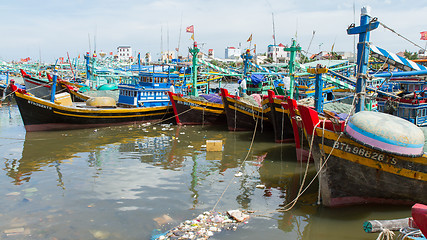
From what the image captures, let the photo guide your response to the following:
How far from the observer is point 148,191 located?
982 cm

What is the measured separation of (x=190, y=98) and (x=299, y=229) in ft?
49.1

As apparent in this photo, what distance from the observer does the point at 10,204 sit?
8.89 metres

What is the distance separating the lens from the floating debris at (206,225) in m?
7.06

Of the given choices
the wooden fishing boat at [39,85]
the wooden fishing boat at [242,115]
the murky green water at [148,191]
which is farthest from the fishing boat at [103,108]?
the wooden fishing boat at [39,85]

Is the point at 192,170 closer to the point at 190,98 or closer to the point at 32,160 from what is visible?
the point at 32,160

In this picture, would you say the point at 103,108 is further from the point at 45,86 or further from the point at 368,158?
the point at 368,158

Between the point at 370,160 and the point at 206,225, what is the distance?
13.0ft

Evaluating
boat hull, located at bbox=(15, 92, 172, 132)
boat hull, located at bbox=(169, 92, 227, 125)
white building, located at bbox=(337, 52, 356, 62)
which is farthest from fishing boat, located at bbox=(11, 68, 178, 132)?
white building, located at bbox=(337, 52, 356, 62)

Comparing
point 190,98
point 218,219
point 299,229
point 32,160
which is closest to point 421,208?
point 299,229

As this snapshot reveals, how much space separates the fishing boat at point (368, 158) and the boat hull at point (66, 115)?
15219 mm

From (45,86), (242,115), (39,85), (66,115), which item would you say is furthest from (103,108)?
(39,85)

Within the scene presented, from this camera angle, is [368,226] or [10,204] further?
[10,204]

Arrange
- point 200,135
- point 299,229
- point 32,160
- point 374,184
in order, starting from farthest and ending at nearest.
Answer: point 200,135 → point 32,160 → point 374,184 → point 299,229

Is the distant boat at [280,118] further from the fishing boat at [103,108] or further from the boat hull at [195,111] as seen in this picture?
the fishing boat at [103,108]
